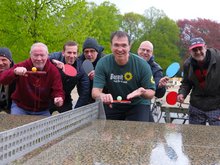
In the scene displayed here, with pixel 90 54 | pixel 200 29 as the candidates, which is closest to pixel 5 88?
pixel 90 54

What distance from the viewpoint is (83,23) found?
19.9m

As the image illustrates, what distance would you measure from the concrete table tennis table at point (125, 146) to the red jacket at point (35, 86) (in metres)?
0.85

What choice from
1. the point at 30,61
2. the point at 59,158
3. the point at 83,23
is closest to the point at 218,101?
the point at 30,61

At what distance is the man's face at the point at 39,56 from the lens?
5078 millimetres

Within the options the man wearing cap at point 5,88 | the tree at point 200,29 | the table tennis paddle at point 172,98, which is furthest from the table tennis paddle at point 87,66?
the tree at point 200,29

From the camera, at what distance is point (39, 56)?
5.09 metres

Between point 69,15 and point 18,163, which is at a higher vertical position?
point 69,15

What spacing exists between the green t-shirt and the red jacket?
61cm

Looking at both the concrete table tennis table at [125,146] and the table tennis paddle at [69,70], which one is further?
the table tennis paddle at [69,70]

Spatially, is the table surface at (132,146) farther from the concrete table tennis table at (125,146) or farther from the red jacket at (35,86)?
the red jacket at (35,86)

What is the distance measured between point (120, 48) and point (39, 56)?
3.57 ft

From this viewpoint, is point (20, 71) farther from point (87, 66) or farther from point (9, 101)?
point (87, 66)

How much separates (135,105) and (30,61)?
145 centimetres

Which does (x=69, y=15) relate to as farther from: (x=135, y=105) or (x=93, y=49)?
(x=135, y=105)
